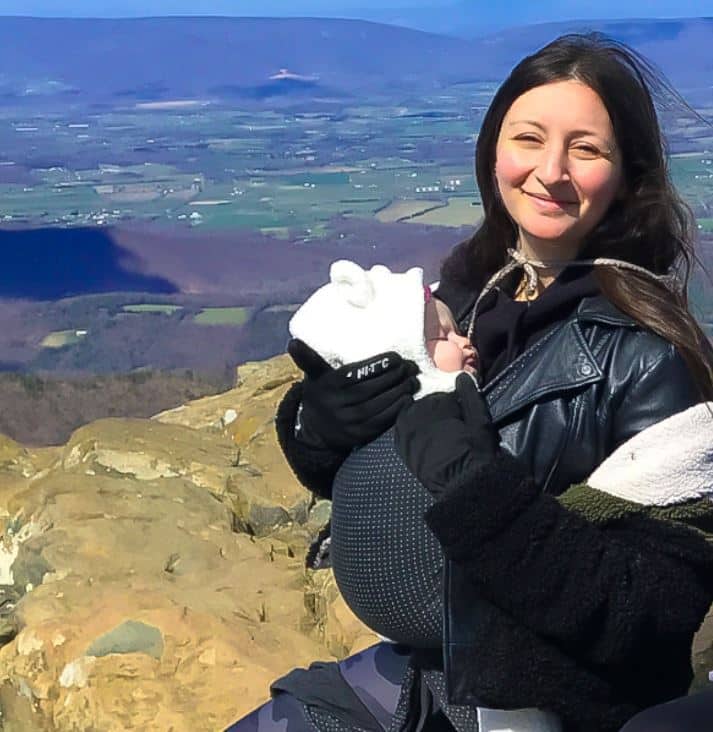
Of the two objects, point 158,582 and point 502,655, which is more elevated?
point 502,655

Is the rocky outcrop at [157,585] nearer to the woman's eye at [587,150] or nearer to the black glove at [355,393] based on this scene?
the black glove at [355,393]

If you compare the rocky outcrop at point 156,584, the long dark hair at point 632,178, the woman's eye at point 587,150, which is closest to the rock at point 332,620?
the rocky outcrop at point 156,584

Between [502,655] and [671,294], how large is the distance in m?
0.71

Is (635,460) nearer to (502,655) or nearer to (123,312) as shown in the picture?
(502,655)

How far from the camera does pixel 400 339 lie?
7.09ft

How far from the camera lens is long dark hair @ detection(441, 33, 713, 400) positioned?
2.17 metres

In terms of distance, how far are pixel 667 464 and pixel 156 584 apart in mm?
2491

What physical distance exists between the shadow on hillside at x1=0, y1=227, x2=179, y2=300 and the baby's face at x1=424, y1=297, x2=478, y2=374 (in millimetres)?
27613

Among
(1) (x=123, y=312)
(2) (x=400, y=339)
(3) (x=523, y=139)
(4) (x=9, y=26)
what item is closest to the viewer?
(2) (x=400, y=339)

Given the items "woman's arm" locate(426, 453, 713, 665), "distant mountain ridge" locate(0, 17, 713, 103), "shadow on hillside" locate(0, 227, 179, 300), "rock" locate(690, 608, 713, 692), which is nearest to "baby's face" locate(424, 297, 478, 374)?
"woman's arm" locate(426, 453, 713, 665)

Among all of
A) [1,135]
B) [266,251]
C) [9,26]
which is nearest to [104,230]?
[266,251]

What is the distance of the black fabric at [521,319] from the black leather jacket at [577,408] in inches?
4.8

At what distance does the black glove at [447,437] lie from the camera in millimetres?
1934

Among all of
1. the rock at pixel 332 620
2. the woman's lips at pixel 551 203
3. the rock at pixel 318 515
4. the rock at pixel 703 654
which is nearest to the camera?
the woman's lips at pixel 551 203
